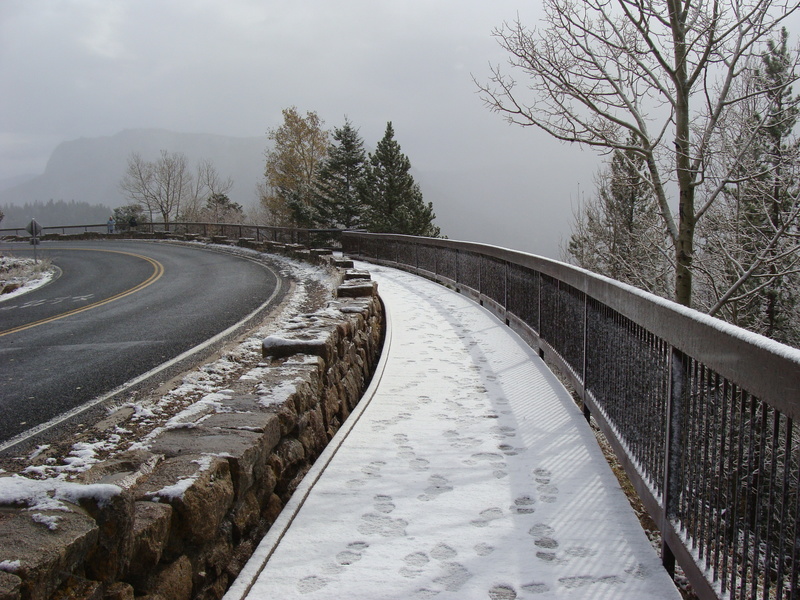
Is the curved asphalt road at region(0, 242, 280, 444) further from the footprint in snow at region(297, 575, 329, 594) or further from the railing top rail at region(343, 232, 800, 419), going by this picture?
the railing top rail at region(343, 232, 800, 419)

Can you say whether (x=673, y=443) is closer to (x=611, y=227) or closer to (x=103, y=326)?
(x=103, y=326)

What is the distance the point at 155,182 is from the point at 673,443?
93.0 m

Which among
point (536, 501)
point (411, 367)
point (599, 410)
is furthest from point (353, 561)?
point (411, 367)

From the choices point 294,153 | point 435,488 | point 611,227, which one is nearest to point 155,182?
point 294,153

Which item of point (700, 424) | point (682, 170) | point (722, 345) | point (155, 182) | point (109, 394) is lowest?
point (109, 394)

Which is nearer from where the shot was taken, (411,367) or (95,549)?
(95,549)

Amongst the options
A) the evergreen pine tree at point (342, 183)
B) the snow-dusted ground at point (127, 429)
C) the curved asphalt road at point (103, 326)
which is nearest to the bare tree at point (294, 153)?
the evergreen pine tree at point (342, 183)

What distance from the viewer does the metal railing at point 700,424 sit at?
1.89 m

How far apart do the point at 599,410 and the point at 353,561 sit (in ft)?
7.73

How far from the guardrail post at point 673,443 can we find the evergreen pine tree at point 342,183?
48378mm

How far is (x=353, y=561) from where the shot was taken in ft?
9.43

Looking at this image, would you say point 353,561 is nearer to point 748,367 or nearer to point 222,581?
point 222,581

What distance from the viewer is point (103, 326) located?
10219 mm

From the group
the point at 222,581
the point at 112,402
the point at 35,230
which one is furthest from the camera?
the point at 35,230
